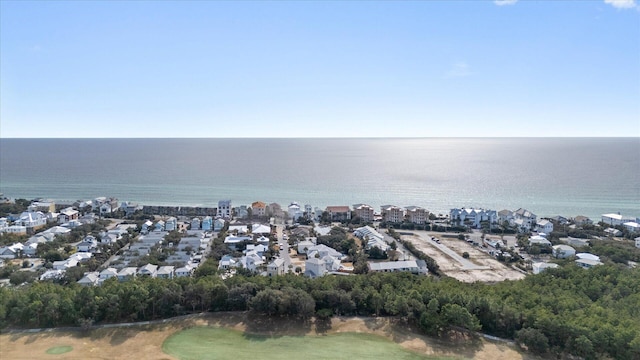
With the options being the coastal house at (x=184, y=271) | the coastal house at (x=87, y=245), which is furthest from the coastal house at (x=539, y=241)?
the coastal house at (x=87, y=245)

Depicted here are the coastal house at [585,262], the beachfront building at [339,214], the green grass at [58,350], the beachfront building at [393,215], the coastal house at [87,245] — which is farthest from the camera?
the beachfront building at [339,214]

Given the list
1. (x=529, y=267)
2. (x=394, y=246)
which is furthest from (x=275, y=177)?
(x=529, y=267)

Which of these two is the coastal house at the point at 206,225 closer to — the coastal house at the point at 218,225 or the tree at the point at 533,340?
the coastal house at the point at 218,225

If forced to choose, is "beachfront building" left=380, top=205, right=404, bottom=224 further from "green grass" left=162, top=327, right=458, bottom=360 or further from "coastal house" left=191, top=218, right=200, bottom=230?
"green grass" left=162, top=327, right=458, bottom=360

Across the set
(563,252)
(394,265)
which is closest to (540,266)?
(563,252)

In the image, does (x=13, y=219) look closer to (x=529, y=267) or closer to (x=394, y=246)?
(x=394, y=246)

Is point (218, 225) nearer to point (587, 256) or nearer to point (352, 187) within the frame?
point (587, 256)
